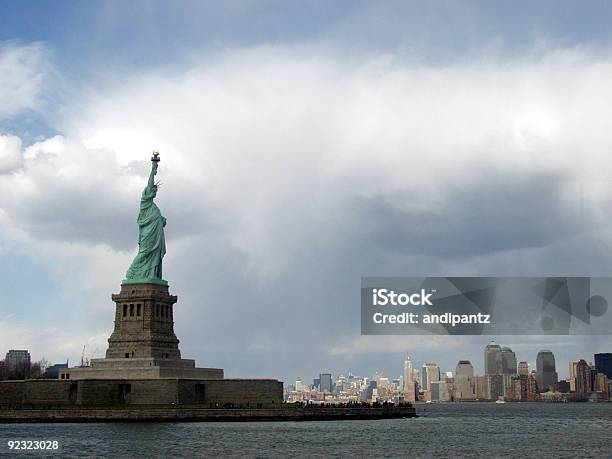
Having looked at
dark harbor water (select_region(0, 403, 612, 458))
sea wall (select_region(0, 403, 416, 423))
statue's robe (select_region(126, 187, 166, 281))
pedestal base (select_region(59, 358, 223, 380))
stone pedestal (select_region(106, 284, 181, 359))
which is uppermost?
statue's robe (select_region(126, 187, 166, 281))

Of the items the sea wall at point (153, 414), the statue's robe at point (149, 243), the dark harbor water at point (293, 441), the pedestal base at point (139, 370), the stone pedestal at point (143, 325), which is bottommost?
the dark harbor water at point (293, 441)

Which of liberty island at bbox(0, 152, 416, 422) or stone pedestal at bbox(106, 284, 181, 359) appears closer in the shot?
liberty island at bbox(0, 152, 416, 422)

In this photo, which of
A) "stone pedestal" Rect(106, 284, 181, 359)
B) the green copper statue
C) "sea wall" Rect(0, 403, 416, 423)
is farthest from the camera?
the green copper statue

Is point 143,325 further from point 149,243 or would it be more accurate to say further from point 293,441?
point 293,441

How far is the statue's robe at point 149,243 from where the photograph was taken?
350 feet

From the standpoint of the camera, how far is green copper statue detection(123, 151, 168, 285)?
106 meters

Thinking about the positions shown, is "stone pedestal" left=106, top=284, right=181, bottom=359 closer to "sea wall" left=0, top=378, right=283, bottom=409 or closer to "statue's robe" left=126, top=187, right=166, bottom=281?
"statue's robe" left=126, top=187, right=166, bottom=281

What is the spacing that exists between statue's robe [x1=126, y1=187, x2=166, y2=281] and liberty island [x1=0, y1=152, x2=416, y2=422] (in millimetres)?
116

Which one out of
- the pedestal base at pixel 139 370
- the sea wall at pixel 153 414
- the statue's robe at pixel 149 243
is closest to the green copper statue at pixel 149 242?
the statue's robe at pixel 149 243

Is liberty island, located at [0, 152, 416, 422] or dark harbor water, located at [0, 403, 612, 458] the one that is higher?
liberty island, located at [0, 152, 416, 422]

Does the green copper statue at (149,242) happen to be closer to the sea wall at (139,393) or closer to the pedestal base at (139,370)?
the pedestal base at (139,370)

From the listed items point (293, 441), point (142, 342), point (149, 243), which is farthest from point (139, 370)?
point (293, 441)

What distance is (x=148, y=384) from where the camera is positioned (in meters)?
95.7

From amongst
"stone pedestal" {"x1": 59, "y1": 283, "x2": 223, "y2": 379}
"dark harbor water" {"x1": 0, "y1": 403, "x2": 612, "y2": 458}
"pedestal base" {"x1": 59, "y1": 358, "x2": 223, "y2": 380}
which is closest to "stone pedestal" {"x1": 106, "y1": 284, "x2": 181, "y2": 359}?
"stone pedestal" {"x1": 59, "y1": 283, "x2": 223, "y2": 379}
